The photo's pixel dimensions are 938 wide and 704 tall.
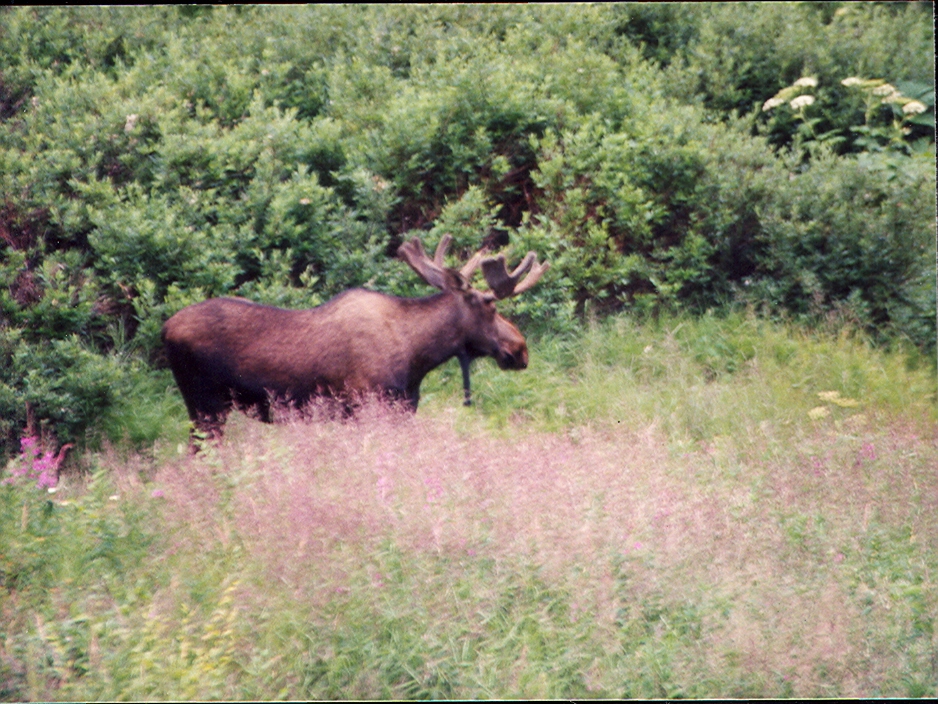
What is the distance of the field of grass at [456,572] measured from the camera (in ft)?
13.9

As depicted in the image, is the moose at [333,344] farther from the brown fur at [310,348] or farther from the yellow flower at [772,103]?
the yellow flower at [772,103]

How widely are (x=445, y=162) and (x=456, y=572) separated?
4.96 metres

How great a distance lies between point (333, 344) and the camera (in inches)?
250

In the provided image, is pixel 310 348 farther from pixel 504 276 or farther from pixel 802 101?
pixel 802 101

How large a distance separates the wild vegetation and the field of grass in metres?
0.02

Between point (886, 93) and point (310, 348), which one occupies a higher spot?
point (886, 93)

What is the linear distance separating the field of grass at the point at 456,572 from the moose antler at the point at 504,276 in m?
1.37

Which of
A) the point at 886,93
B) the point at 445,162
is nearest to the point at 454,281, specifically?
the point at 445,162

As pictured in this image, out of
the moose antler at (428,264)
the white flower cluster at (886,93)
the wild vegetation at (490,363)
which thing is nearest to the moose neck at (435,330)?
the moose antler at (428,264)

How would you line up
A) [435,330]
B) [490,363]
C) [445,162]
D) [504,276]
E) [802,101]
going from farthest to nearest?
1. [802,101]
2. [445,162]
3. [490,363]
4. [504,276]
5. [435,330]

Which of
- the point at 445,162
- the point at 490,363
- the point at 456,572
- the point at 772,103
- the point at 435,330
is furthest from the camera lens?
the point at 772,103

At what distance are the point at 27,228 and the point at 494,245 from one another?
3602mm

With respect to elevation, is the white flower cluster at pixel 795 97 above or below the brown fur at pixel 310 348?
above

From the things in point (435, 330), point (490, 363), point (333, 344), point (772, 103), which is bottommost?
point (490, 363)
